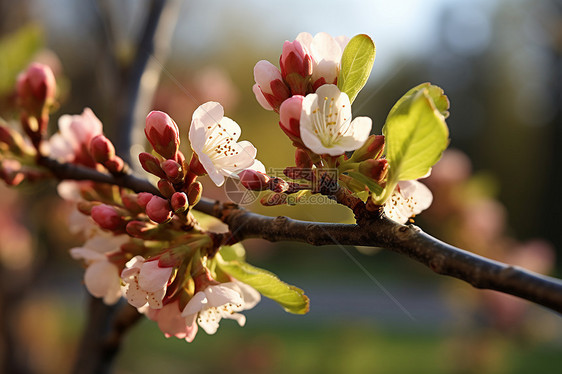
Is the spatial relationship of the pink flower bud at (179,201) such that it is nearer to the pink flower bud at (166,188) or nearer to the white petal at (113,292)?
the pink flower bud at (166,188)

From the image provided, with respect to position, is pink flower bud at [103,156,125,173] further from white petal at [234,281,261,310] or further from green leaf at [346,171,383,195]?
green leaf at [346,171,383,195]

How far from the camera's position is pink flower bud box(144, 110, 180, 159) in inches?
23.6

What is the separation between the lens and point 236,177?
0.59 m

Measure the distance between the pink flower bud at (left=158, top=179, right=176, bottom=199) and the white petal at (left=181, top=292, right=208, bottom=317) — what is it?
0.43 ft

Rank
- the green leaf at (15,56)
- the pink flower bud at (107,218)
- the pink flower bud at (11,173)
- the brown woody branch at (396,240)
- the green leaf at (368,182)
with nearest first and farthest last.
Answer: the brown woody branch at (396,240) < the green leaf at (368,182) < the pink flower bud at (107,218) < the pink flower bud at (11,173) < the green leaf at (15,56)

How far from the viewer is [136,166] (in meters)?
1.05

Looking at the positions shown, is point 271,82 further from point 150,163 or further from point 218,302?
point 218,302

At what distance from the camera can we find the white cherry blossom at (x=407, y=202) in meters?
0.59

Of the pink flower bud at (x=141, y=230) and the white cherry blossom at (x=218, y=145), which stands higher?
the white cherry blossom at (x=218, y=145)

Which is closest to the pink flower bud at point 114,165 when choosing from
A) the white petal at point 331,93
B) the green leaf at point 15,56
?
the white petal at point 331,93

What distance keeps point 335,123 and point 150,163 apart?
242 mm

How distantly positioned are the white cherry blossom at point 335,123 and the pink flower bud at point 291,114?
21 millimetres

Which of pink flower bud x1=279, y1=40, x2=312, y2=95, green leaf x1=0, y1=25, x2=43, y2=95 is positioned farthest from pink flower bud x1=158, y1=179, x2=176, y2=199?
green leaf x1=0, y1=25, x2=43, y2=95

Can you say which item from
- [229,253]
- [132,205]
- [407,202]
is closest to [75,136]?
[132,205]
